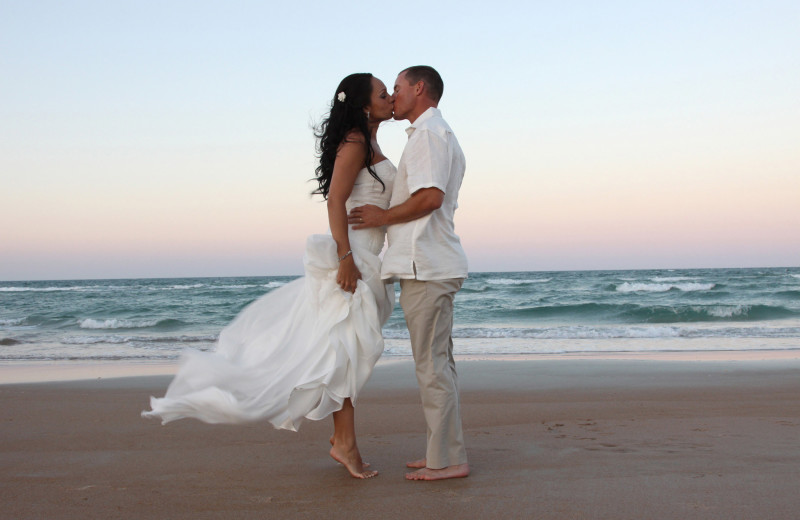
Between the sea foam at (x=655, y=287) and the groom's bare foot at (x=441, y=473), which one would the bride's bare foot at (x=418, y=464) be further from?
the sea foam at (x=655, y=287)

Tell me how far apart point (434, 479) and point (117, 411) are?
9.98 feet

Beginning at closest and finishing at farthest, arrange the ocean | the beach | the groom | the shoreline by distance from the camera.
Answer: the beach < the groom < the shoreline < the ocean

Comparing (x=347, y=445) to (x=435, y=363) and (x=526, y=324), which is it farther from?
(x=526, y=324)

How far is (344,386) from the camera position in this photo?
315 cm

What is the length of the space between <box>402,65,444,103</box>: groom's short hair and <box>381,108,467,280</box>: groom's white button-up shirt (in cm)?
10

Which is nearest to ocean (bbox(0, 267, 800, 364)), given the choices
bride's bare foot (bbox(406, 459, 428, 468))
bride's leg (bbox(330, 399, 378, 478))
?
bride's bare foot (bbox(406, 459, 428, 468))

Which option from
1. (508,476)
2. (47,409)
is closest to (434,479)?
(508,476)

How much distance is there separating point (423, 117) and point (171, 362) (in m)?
7.24

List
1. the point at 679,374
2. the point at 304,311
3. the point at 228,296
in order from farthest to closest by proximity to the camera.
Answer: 1. the point at 228,296
2. the point at 679,374
3. the point at 304,311

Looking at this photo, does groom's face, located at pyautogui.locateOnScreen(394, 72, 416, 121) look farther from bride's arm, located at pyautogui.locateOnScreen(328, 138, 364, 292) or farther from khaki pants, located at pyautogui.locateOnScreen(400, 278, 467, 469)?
khaki pants, located at pyautogui.locateOnScreen(400, 278, 467, 469)

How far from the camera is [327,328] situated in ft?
10.4

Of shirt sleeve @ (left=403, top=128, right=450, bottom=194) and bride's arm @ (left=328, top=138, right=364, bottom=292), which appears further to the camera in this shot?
bride's arm @ (left=328, top=138, right=364, bottom=292)

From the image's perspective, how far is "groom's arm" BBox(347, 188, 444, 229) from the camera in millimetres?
3045

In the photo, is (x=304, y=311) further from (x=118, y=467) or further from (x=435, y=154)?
(x=118, y=467)
